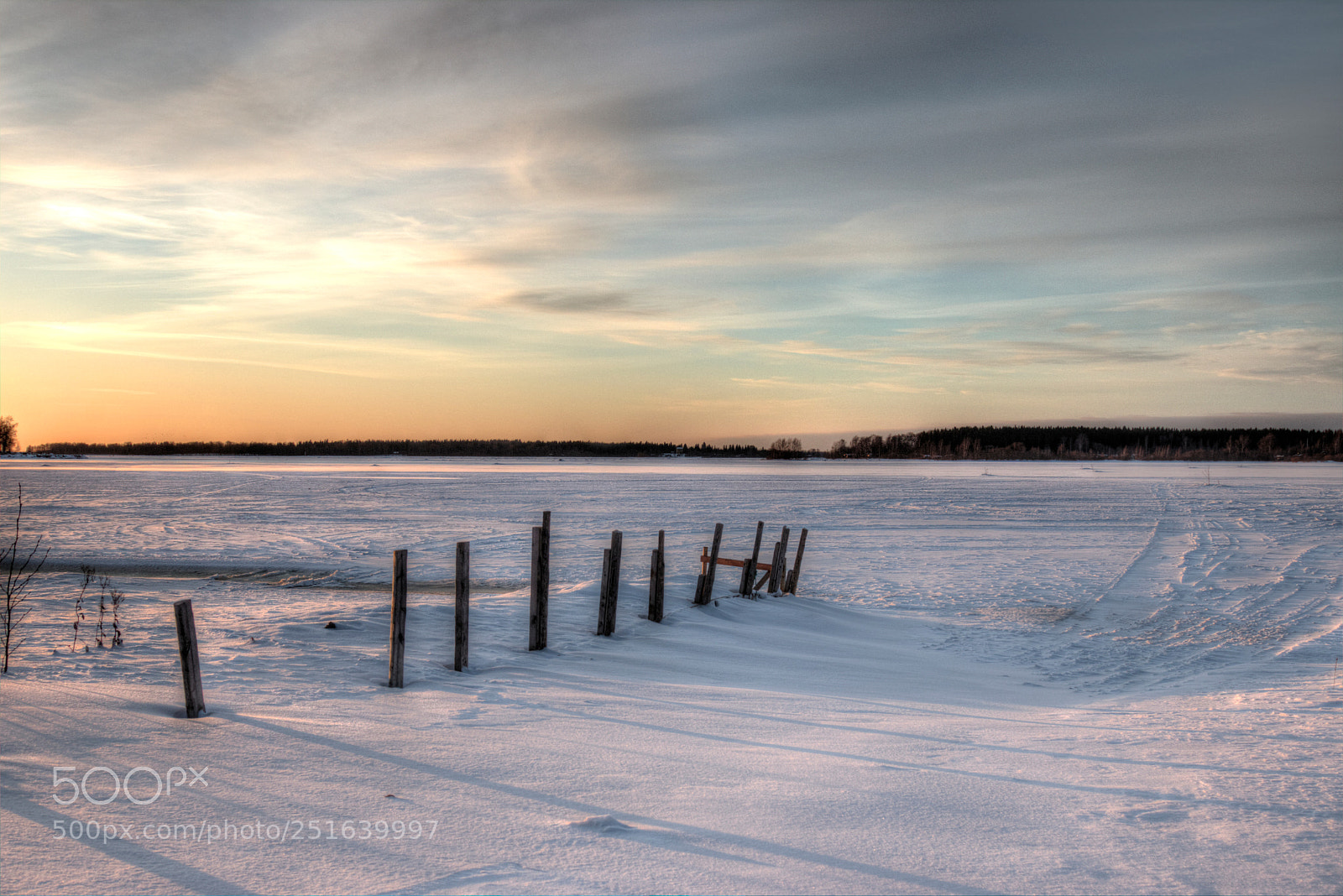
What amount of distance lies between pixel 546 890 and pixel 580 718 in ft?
10.5

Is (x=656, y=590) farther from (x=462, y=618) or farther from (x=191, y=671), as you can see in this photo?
(x=191, y=671)

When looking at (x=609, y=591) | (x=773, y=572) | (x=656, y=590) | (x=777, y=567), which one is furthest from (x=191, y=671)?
(x=777, y=567)

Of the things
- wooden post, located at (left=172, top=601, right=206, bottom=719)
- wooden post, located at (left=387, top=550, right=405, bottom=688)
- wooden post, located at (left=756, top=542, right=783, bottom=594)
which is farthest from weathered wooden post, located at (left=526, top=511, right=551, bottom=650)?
wooden post, located at (left=756, top=542, right=783, bottom=594)

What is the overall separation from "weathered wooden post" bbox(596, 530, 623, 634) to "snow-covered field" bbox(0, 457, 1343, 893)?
0.90 feet

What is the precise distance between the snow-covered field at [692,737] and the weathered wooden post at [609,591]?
0.27 m

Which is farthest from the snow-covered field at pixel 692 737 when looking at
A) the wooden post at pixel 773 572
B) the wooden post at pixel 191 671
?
the wooden post at pixel 773 572

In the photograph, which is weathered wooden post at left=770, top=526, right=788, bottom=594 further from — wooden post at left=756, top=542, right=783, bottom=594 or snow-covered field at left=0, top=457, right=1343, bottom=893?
snow-covered field at left=0, top=457, right=1343, bottom=893

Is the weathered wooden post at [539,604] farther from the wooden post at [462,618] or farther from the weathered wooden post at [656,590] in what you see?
the weathered wooden post at [656,590]

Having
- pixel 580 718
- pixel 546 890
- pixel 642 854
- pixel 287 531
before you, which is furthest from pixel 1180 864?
pixel 287 531

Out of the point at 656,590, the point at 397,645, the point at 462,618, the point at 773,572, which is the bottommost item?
the point at 773,572

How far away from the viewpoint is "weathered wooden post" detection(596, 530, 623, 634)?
1197 centimetres

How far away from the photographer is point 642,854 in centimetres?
458

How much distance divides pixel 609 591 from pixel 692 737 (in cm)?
535

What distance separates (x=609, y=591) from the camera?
A: 1210 centimetres
